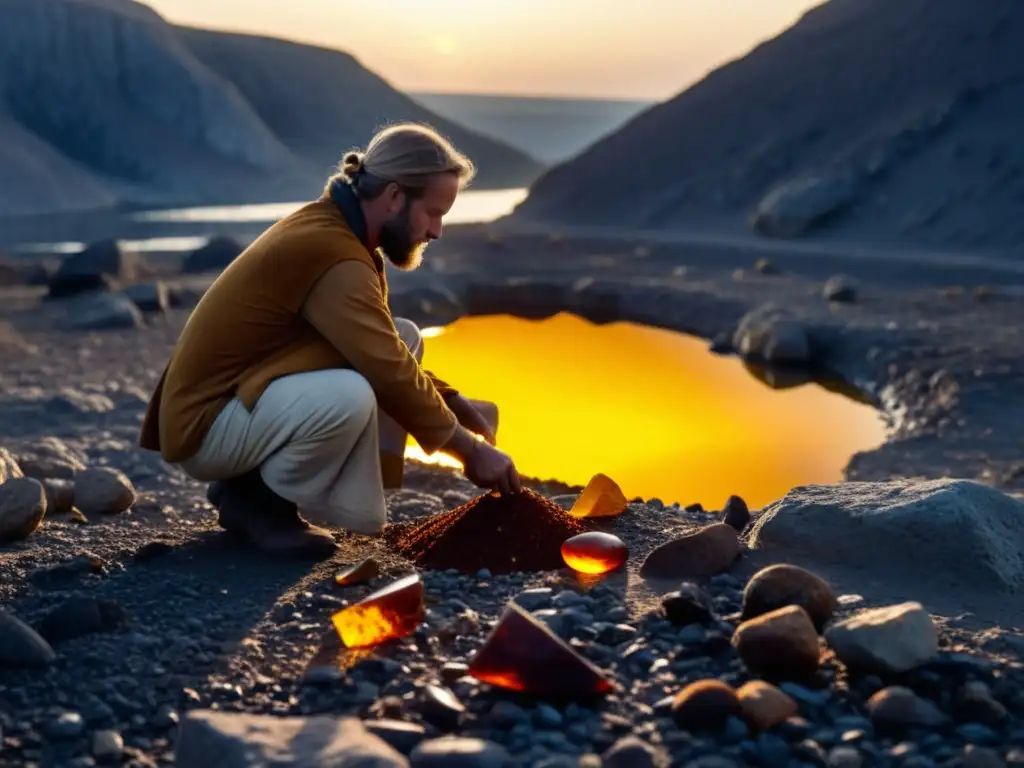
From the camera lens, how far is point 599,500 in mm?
3561

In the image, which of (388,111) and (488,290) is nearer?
(488,290)

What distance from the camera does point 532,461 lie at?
658 centimetres

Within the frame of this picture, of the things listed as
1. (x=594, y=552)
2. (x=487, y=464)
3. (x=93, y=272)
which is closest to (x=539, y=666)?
(x=594, y=552)

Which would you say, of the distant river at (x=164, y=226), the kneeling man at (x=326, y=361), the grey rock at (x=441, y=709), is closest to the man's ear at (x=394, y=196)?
the kneeling man at (x=326, y=361)

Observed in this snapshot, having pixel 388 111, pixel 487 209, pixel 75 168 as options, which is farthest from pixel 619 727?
pixel 388 111

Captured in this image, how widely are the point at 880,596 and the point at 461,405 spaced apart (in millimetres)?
1303

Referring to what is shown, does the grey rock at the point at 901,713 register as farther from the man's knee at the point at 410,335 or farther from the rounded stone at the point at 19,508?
the rounded stone at the point at 19,508

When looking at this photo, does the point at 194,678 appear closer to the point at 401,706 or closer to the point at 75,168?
the point at 401,706

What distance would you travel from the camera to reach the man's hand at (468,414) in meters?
3.37

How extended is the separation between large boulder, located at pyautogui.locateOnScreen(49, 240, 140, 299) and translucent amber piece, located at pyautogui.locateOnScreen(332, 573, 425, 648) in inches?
413

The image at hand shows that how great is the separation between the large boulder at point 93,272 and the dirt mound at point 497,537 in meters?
9.94

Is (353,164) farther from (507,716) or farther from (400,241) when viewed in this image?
(507,716)

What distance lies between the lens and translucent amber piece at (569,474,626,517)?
355 cm

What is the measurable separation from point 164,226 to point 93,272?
17.2 meters
